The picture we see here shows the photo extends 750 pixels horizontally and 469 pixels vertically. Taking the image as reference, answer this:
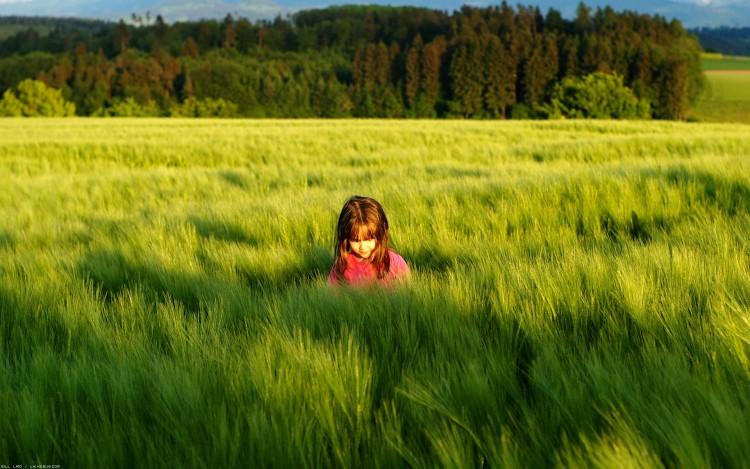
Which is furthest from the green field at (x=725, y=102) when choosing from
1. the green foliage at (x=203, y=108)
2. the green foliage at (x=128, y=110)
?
the green foliage at (x=128, y=110)

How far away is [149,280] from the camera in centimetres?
239

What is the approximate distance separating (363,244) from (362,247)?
0.05 ft

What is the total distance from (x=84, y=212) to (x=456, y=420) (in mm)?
4837

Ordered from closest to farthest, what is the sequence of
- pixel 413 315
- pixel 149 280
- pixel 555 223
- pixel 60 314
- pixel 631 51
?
1. pixel 413 315
2. pixel 60 314
3. pixel 149 280
4. pixel 555 223
5. pixel 631 51

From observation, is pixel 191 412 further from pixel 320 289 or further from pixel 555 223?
pixel 555 223

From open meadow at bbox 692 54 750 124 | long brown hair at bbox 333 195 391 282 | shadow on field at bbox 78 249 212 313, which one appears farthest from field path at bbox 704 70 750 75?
shadow on field at bbox 78 249 212 313

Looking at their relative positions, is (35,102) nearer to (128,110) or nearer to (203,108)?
(128,110)

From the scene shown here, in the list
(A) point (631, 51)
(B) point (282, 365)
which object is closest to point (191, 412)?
(B) point (282, 365)

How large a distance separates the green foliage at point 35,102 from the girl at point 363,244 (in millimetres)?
74104

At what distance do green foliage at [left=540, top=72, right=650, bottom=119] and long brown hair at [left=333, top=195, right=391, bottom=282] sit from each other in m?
56.7

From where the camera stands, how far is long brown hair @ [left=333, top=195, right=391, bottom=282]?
2.51 meters

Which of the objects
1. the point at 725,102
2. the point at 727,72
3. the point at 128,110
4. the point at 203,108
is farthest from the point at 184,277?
the point at 727,72

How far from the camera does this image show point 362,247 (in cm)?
254

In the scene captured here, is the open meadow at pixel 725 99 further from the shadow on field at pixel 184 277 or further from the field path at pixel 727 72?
the shadow on field at pixel 184 277
